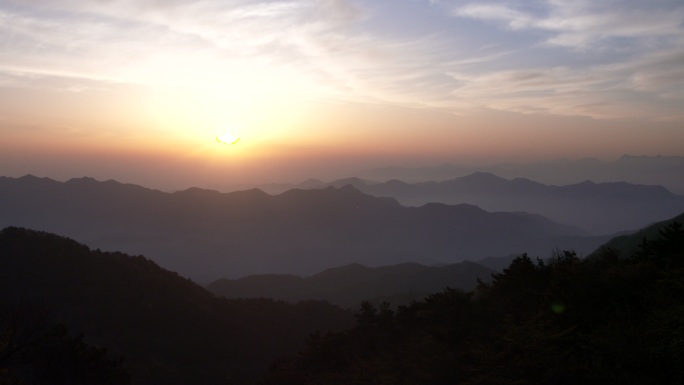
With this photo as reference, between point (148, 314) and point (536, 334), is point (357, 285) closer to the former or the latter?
point (148, 314)

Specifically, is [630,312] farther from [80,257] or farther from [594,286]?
[80,257]

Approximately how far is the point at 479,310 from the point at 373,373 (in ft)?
19.2

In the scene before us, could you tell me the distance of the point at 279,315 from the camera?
5859cm

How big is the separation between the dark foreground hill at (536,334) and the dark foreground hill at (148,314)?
1383 cm

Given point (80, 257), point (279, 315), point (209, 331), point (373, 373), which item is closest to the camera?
point (373, 373)

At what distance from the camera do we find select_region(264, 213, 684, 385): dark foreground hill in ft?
Result: 41.4

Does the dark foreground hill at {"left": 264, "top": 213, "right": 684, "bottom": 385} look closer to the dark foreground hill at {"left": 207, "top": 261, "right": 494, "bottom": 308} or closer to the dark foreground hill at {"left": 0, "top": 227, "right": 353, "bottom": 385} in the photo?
the dark foreground hill at {"left": 0, "top": 227, "right": 353, "bottom": 385}

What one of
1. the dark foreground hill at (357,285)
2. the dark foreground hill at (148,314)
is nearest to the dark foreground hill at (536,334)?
the dark foreground hill at (148,314)

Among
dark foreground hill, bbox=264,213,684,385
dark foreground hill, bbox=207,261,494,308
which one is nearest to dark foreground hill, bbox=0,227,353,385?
dark foreground hill, bbox=264,213,684,385

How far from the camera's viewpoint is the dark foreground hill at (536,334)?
12609 mm

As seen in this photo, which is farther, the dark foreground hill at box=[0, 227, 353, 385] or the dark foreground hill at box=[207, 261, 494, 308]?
the dark foreground hill at box=[207, 261, 494, 308]

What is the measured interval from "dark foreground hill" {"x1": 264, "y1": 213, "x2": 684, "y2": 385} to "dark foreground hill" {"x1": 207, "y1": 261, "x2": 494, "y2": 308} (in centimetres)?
8565

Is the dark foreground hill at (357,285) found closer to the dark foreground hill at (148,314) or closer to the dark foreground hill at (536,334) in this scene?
the dark foreground hill at (148,314)

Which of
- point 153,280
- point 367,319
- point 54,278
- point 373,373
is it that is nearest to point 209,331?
point 153,280
